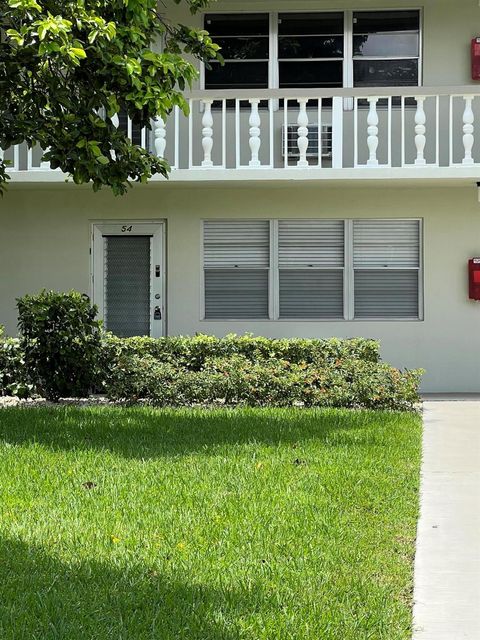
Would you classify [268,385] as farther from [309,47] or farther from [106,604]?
[106,604]

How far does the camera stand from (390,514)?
6570 mm

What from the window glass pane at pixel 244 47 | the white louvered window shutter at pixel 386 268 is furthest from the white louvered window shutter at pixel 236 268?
the window glass pane at pixel 244 47

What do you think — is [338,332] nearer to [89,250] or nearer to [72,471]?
[89,250]

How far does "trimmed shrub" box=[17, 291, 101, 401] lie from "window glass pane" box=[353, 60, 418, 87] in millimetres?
5760

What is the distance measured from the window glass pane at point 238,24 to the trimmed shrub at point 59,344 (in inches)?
206

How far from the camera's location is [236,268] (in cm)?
1528

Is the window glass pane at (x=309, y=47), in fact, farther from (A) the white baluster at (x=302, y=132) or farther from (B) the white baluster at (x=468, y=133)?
(B) the white baluster at (x=468, y=133)

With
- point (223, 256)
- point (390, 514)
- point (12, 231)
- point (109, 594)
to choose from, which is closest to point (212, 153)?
point (223, 256)

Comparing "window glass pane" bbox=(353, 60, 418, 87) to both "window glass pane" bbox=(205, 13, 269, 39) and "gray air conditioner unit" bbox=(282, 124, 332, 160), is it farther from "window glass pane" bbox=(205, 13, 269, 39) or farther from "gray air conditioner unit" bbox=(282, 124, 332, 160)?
"window glass pane" bbox=(205, 13, 269, 39)

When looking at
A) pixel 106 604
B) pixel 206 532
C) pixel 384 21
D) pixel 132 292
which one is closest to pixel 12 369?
pixel 132 292

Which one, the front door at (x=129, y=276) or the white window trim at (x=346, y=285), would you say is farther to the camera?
the front door at (x=129, y=276)

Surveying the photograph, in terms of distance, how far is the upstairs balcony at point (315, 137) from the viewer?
13859 mm


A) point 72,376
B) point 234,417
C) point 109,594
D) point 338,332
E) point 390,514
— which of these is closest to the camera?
point 109,594

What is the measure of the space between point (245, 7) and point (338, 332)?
5234mm
